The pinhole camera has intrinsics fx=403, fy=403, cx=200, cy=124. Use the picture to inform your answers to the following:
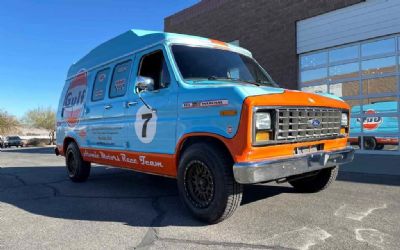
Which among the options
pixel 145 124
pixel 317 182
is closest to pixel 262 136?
pixel 145 124

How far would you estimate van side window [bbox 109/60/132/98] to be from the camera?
6.30 m

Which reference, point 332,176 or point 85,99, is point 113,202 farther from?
point 332,176

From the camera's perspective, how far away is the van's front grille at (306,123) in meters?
Result: 4.47

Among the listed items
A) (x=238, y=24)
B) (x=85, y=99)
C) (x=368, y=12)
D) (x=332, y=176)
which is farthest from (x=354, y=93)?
(x=85, y=99)

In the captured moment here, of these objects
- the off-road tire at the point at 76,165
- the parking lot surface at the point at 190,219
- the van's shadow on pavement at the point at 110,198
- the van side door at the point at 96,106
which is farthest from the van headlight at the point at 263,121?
the off-road tire at the point at 76,165

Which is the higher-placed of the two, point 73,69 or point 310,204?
point 73,69

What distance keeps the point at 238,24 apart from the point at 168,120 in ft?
45.4

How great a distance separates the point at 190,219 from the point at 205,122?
125 cm

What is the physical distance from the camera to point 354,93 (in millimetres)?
14266

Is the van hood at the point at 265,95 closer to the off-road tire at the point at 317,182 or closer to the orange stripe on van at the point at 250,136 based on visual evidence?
the orange stripe on van at the point at 250,136

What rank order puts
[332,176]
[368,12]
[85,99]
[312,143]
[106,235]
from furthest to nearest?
[368,12] < [85,99] < [332,176] < [312,143] < [106,235]

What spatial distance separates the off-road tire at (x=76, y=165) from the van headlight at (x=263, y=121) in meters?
4.80

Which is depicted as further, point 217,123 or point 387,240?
point 217,123

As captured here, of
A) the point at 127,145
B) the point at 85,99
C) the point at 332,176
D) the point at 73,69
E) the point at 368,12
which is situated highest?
the point at 368,12
